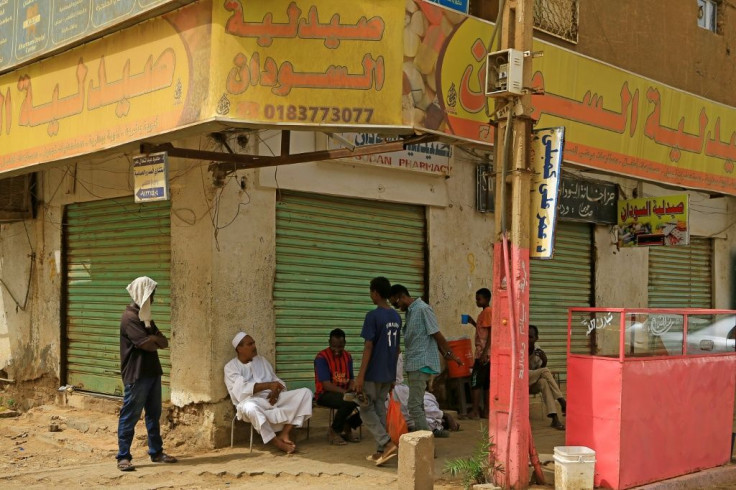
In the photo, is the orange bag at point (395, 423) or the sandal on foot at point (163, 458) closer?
the orange bag at point (395, 423)

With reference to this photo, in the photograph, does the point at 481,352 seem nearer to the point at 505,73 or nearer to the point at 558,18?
the point at 505,73

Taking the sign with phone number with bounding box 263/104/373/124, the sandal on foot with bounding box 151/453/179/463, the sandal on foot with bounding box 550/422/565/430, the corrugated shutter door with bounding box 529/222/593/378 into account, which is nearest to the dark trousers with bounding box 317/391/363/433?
the sandal on foot with bounding box 151/453/179/463

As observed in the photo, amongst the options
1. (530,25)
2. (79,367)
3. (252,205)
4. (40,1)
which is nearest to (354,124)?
(530,25)

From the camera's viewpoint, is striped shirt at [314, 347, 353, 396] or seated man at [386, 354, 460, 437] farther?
seated man at [386, 354, 460, 437]

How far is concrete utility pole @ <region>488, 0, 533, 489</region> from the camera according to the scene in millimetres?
6387

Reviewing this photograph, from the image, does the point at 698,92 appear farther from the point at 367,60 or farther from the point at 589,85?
the point at 367,60

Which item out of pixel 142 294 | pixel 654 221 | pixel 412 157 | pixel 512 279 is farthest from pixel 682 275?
pixel 142 294

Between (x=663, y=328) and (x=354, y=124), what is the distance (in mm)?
3096

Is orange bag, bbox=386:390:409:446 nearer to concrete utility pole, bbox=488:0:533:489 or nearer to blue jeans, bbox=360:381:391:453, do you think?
blue jeans, bbox=360:381:391:453

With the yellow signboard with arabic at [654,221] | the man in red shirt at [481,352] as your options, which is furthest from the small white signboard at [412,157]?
the yellow signboard with arabic at [654,221]

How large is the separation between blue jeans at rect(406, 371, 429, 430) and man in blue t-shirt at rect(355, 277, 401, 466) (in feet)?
0.65

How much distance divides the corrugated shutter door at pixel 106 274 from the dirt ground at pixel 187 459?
596 mm

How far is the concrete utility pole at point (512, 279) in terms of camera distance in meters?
6.39

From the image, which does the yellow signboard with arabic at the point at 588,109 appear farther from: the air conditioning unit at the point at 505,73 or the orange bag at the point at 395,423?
the orange bag at the point at 395,423
